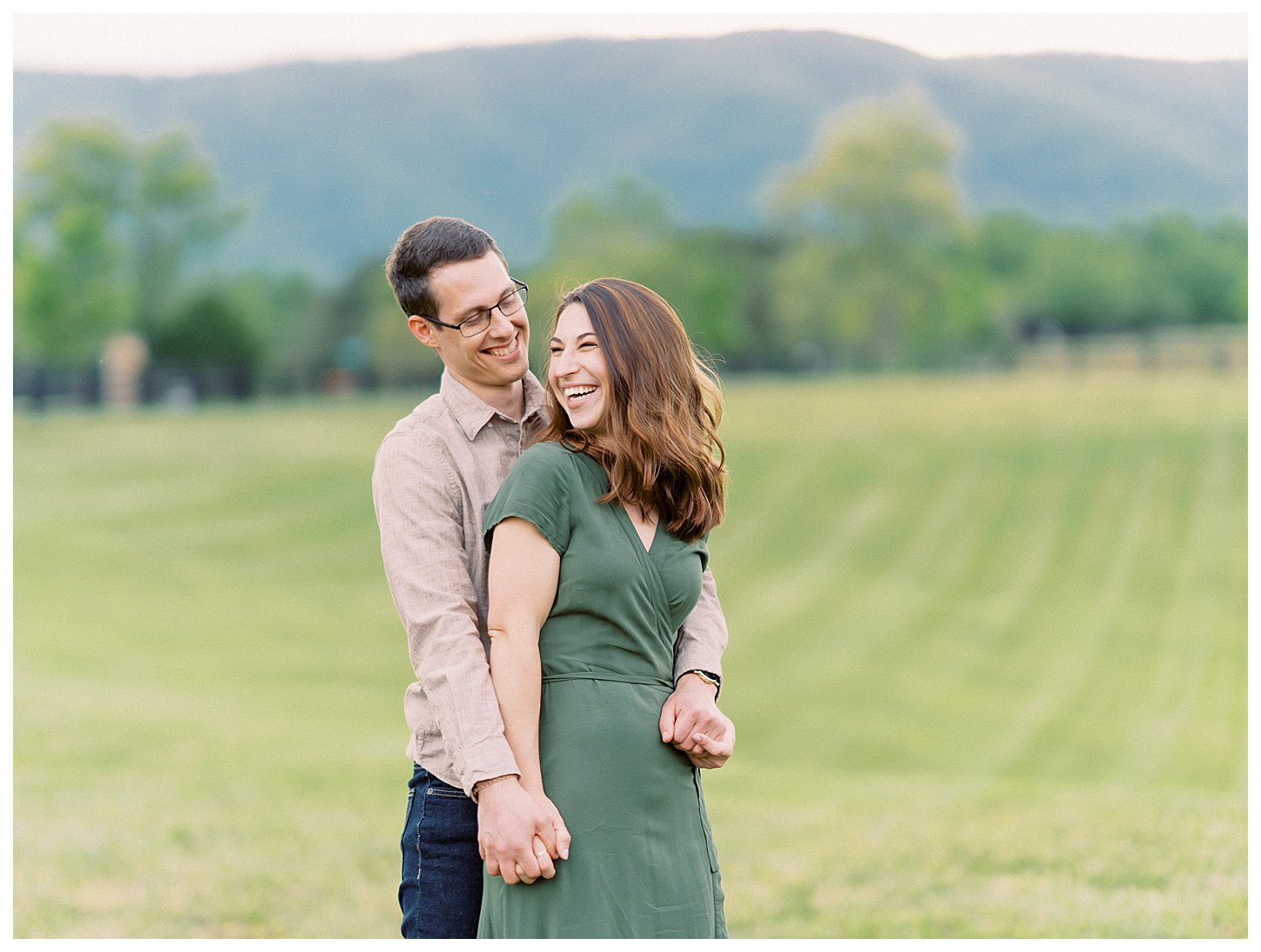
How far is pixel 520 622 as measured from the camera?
4.95 feet

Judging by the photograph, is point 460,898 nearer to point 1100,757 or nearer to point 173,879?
point 173,879

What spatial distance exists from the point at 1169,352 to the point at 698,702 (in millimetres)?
18665

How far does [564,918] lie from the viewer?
1.55 metres

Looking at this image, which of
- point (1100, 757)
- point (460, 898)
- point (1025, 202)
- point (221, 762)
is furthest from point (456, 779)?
point (1025, 202)

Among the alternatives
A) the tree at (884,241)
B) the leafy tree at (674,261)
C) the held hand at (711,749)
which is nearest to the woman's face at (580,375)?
the held hand at (711,749)

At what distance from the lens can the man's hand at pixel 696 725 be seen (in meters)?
1.58

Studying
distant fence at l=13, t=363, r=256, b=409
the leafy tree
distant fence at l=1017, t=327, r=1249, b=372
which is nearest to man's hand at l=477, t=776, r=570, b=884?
the leafy tree

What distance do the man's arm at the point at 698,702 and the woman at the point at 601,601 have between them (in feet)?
0.07

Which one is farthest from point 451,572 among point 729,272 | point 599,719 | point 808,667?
point 729,272

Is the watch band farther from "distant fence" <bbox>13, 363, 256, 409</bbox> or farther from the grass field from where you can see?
"distant fence" <bbox>13, 363, 256, 409</bbox>

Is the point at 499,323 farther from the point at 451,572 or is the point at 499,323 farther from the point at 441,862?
the point at 441,862

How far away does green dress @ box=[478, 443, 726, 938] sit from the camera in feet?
5.02

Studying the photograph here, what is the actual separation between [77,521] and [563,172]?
8960mm

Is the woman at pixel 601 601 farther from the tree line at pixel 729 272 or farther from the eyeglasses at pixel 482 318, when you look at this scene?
the tree line at pixel 729 272
